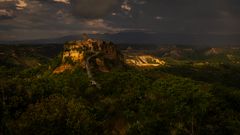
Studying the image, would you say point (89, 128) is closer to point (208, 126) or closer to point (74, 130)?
point (74, 130)

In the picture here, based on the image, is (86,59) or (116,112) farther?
(86,59)

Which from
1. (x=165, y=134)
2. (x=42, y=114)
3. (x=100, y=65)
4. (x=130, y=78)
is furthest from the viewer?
(x=100, y=65)

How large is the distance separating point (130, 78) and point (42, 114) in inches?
3889

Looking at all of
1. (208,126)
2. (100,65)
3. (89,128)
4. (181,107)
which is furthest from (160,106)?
(100,65)

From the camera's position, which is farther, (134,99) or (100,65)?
(100,65)

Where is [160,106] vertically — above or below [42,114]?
below

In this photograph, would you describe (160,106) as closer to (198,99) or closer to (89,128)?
(198,99)

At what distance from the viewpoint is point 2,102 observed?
6197cm

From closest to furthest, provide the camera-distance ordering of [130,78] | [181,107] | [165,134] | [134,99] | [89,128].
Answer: [89,128] → [165,134] → [181,107] → [134,99] → [130,78]

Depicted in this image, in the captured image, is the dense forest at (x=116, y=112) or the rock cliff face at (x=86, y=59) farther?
the rock cliff face at (x=86, y=59)

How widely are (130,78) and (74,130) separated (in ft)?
312

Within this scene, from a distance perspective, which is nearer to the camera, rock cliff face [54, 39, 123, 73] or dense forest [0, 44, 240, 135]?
dense forest [0, 44, 240, 135]

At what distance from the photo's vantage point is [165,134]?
6831cm

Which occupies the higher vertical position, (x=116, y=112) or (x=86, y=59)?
(x=86, y=59)
